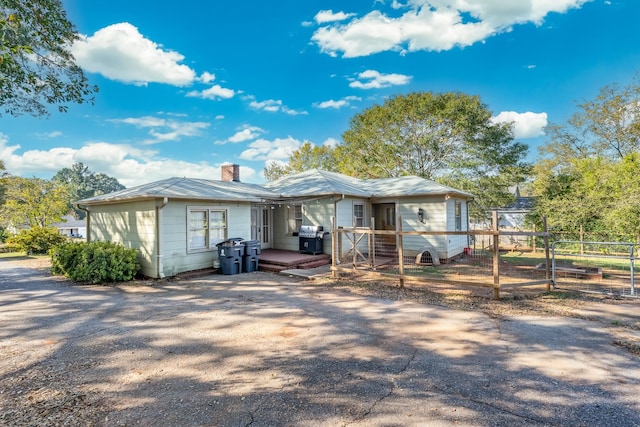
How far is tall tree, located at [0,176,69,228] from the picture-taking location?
22.0 meters

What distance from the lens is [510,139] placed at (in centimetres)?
2030

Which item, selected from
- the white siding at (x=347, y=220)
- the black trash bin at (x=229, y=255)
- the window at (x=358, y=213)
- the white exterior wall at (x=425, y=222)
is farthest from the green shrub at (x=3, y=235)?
the white exterior wall at (x=425, y=222)

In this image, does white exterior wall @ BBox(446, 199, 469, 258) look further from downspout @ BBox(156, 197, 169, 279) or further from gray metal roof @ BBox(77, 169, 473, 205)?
downspout @ BBox(156, 197, 169, 279)

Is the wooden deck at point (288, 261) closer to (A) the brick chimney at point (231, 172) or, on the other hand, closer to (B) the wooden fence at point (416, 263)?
(B) the wooden fence at point (416, 263)

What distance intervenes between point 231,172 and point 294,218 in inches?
188

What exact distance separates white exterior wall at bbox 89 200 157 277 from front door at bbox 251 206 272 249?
14.1 feet

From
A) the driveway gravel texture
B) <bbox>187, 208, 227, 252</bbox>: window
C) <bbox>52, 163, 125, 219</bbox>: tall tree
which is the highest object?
<bbox>52, 163, 125, 219</bbox>: tall tree

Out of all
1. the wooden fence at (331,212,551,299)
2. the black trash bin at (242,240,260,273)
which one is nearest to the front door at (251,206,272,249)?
the black trash bin at (242,240,260,273)

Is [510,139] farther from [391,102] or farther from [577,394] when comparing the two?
[577,394]

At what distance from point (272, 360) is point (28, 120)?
11.9m

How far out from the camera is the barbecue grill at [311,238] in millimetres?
12170

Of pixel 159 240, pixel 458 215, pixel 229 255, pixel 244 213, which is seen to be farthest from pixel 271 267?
pixel 458 215

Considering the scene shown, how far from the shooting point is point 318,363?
3.79m

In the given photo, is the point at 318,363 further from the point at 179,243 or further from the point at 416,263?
the point at 416,263
